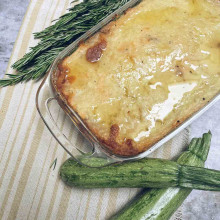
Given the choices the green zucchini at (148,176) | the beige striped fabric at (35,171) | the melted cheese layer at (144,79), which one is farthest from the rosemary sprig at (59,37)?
the green zucchini at (148,176)

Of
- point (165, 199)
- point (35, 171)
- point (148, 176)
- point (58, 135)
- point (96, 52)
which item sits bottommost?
point (165, 199)

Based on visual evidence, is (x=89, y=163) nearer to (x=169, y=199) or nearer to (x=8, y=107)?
(x=169, y=199)

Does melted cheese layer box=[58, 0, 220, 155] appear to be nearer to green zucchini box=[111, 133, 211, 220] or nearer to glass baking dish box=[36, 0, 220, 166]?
glass baking dish box=[36, 0, 220, 166]

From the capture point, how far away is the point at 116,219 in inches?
85.7

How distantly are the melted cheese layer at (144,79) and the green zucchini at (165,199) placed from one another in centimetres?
35

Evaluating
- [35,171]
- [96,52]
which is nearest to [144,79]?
[96,52]

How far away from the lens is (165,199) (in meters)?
2.18

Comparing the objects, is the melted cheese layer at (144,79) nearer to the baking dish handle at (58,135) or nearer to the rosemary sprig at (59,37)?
the baking dish handle at (58,135)

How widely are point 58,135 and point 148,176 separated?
2.39 ft

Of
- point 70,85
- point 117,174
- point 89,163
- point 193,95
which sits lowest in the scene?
point 117,174

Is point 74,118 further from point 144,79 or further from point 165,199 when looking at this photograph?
point 165,199

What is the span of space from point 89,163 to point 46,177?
1.46ft

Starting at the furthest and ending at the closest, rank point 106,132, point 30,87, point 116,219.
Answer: point 30,87 < point 116,219 < point 106,132

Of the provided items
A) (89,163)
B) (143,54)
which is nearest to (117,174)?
(89,163)
